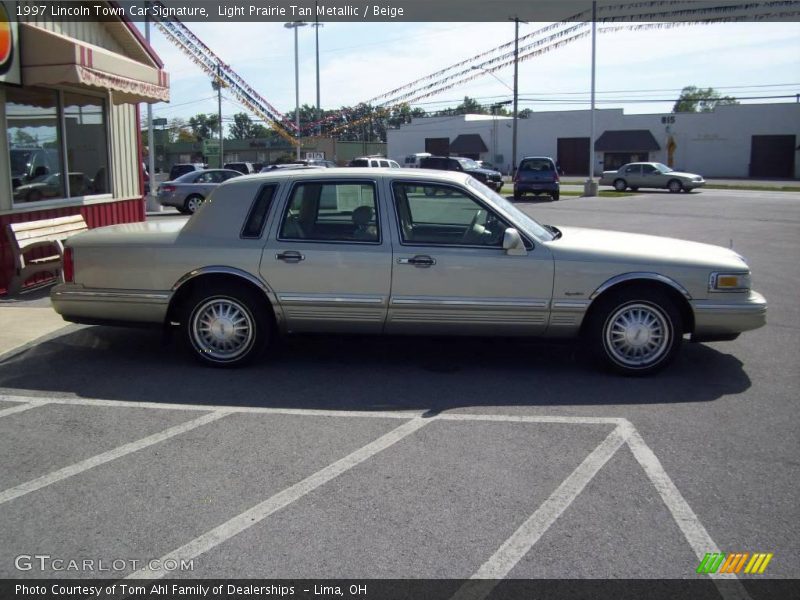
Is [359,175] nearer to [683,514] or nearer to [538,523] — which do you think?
[538,523]

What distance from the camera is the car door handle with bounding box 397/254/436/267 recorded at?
6.20 meters

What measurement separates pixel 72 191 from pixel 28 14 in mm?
2596

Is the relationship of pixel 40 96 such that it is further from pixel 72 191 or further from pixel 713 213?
pixel 713 213

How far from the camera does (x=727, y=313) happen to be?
20.3 ft

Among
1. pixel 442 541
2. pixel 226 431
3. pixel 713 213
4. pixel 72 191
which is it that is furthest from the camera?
pixel 713 213

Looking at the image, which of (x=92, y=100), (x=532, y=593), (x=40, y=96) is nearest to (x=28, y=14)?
(x=40, y=96)

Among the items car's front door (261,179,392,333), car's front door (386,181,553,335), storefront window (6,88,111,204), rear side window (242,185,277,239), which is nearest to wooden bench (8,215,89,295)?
storefront window (6,88,111,204)

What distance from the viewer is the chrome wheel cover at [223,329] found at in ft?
21.1

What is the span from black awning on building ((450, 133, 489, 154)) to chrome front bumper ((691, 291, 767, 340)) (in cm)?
6761

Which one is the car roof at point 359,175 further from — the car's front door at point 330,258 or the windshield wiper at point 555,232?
the windshield wiper at point 555,232

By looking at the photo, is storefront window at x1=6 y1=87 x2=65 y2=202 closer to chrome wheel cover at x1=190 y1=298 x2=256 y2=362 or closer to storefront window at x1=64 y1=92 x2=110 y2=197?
storefront window at x1=64 y1=92 x2=110 y2=197

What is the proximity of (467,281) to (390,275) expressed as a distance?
2.06ft

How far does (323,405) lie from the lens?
5.66 metres

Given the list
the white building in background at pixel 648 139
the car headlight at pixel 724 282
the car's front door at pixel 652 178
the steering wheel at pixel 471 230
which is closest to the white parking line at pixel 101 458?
the steering wheel at pixel 471 230
